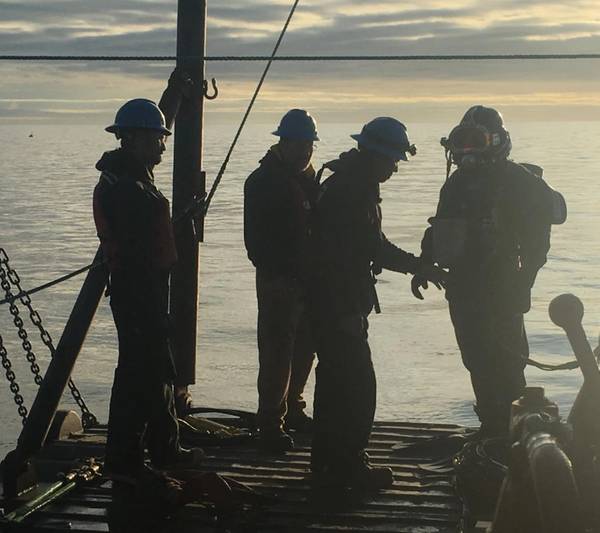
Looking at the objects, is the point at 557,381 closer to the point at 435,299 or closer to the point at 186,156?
the point at 435,299

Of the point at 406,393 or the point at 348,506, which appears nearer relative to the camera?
the point at 348,506

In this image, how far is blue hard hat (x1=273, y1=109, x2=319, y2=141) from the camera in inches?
291

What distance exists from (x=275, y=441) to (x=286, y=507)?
1.20m

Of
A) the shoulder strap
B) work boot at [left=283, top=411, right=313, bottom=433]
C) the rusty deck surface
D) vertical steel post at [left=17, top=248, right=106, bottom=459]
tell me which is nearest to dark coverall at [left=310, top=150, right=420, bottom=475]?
the rusty deck surface

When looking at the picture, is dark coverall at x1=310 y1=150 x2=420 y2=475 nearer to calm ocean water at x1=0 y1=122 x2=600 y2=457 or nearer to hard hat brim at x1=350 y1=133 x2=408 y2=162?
hard hat brim at x1=350 y1=133 x2=408 y2=162

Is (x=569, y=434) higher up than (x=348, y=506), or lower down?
higher up

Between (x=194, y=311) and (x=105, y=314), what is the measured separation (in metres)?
15.2

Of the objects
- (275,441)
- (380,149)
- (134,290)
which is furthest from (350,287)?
(275,441)

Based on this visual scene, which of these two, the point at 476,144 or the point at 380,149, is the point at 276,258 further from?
the point at 476,144

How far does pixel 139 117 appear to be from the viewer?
20.2ft

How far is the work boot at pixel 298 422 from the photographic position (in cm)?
812

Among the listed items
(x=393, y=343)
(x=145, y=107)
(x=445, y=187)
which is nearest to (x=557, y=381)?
(x=393, y=343)

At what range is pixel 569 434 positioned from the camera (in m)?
4.20

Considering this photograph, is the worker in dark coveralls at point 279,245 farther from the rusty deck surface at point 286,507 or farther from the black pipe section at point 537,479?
the black pipe section at point 537,479
